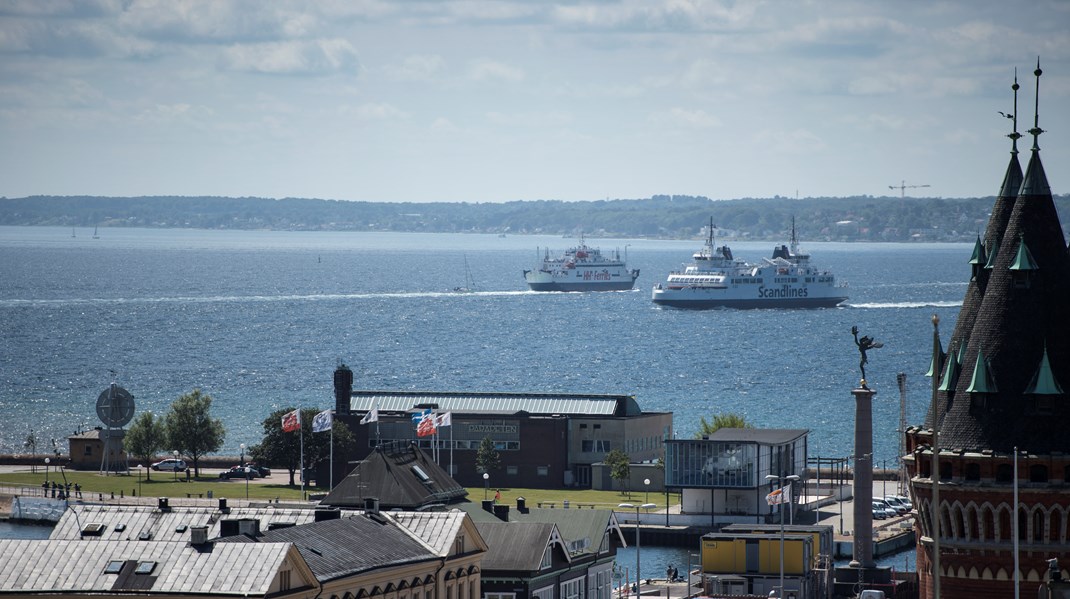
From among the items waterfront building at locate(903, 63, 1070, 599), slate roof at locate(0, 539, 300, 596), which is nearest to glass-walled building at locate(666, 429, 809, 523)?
slate roof at locate(0, 539, 300, 596)

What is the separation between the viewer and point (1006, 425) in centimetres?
3725

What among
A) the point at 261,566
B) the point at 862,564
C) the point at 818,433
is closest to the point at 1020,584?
the point at 261,566

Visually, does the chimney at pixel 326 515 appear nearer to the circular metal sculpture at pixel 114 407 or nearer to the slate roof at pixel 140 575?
the slate roof at pixel 140 575

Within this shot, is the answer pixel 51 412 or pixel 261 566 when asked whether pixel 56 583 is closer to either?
pixel 261 566

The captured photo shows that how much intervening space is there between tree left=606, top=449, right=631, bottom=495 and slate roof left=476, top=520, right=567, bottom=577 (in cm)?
4718

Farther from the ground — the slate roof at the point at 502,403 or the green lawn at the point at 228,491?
the slate roof at the point at 502,403

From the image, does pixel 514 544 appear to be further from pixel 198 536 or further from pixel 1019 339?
pixel 1019 339

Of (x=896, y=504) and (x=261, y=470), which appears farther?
(x=261, y=470)

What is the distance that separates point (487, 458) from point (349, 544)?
6497 centimetres

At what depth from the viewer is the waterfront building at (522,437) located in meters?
127

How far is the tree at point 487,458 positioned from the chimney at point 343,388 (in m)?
9.20

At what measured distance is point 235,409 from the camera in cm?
18425

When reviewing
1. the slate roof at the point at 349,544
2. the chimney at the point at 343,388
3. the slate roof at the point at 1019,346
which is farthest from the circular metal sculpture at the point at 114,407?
the slate roof at the point at 1019,346

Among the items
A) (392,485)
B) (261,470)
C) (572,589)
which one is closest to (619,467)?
Answer: (261,470)
